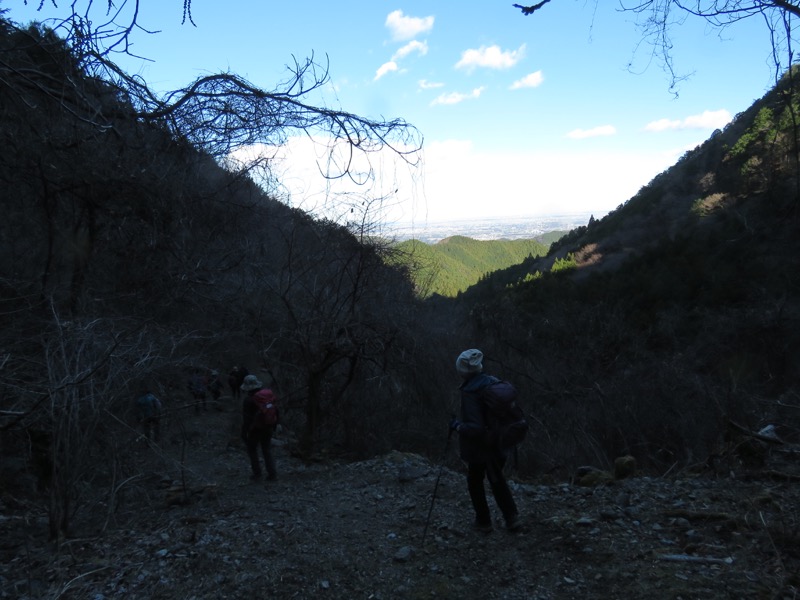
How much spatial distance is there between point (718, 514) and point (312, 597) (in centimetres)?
288

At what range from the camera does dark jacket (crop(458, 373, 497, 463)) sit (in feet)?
13.4

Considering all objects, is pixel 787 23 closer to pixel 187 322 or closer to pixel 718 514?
pixel 718 514

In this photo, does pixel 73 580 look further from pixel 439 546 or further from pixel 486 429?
pixel 486 429

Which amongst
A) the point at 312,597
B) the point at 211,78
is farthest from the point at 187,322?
the point at 312,597

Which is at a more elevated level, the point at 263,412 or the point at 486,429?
the point at 486,429

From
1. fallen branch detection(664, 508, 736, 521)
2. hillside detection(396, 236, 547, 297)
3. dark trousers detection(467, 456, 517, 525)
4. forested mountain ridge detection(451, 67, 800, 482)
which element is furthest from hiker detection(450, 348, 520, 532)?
hillside detection(396, 236, 547, 297)

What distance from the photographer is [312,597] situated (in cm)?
348

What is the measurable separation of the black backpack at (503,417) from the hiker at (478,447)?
42mm

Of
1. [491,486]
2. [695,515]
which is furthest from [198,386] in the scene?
[695,515]

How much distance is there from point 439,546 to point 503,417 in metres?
1.04

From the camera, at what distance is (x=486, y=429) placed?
4094mm

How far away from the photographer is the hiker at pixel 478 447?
4098 mm

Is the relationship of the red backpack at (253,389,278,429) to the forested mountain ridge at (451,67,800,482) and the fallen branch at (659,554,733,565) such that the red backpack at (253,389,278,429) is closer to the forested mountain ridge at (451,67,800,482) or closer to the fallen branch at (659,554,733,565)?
the fallen branch at (659,554,733,565)

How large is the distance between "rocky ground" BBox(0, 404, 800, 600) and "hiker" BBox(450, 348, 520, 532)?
19 centimetres
